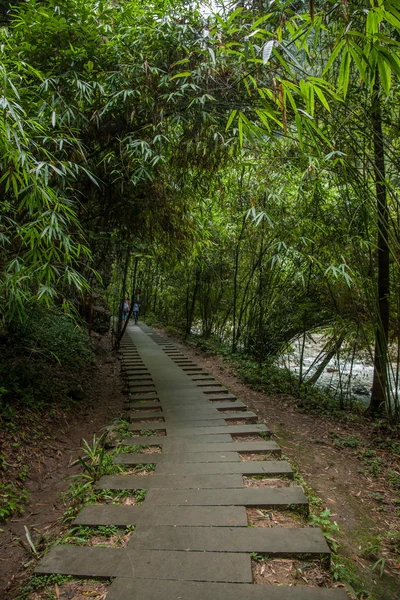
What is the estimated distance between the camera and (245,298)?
6.26 metres

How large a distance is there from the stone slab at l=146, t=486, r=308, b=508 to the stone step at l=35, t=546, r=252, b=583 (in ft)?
1.16

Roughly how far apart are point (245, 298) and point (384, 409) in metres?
3.20

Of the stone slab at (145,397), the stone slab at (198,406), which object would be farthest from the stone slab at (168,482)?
the stone slab at (145,397)

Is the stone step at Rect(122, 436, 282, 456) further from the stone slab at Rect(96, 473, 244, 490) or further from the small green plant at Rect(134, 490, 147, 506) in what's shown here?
the small green plant at Rect(134, 490, 147, 506)

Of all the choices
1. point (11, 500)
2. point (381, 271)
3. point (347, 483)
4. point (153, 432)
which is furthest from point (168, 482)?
point (381, 271)

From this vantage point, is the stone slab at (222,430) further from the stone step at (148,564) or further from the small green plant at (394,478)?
the stone step at (148,564)

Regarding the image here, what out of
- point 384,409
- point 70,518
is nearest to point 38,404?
point 70,518

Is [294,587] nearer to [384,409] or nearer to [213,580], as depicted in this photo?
[213,580]

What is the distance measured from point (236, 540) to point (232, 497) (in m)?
0.33

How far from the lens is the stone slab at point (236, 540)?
4.56 feet

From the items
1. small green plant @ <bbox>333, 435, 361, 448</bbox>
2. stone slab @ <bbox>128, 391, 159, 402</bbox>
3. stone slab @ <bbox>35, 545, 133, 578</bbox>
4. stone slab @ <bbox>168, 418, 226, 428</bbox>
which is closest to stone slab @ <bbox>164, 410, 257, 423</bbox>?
stone slab @ <bbox>168, 418, 226, 428</bbox>

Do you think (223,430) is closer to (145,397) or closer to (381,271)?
(145,397)

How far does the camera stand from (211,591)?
47.1 inches

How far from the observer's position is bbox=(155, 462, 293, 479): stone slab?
79.4 inches
